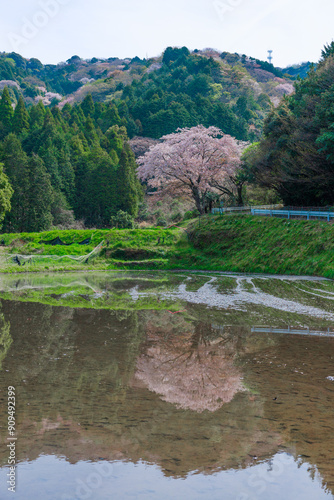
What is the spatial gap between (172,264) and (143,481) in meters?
27.2

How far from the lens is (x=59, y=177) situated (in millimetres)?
53094

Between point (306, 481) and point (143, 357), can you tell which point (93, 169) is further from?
point (306, 481)

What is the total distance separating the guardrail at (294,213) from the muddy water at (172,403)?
1144cm

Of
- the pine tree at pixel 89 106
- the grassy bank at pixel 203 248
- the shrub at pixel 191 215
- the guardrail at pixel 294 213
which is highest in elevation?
the pine tree at pixel 89 106

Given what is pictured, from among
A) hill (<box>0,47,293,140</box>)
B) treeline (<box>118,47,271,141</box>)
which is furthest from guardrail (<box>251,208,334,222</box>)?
treeline (<box>118,47,271,141</box>)

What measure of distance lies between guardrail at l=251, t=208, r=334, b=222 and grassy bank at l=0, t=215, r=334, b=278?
0.67 m

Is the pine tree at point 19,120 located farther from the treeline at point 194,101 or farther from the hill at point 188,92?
the treeline at point 194,101

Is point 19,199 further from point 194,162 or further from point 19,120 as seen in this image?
point 19,120

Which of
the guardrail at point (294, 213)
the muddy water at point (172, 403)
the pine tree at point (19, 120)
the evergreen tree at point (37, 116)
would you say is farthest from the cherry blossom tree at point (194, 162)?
the evergreen tree at point (37, 116)

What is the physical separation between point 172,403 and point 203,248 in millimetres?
26015

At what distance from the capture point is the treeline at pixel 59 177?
45594mm

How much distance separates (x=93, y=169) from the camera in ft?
182

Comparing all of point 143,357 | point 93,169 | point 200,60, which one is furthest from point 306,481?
point 200,60

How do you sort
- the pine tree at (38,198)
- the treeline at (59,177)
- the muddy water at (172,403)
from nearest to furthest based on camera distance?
the muddy water at (172,403) → the pine tree at (38,198) → the treeline at (59,177)
